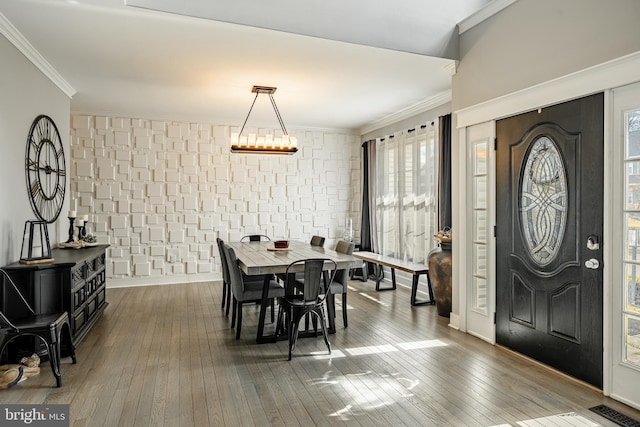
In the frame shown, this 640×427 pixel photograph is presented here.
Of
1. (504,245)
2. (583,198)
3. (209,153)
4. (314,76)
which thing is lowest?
(504,245)

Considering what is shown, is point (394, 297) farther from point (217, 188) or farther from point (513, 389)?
point (217, 188)

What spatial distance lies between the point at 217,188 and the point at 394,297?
3.52 metres

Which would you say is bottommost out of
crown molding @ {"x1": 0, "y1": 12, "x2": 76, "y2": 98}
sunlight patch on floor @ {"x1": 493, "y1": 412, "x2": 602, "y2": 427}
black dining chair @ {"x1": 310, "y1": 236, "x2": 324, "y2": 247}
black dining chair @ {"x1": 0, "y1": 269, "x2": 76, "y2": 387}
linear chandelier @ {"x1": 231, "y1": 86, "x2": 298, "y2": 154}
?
sunlight patch on floor @ {"x1": 493, "y1": 412, "x2": 602, "y2": 427}

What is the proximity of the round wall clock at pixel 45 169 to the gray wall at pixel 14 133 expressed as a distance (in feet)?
0.35

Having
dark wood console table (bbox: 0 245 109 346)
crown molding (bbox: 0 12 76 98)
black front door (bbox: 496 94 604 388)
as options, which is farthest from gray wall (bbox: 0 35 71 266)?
black front door (bbox: 496 94 604 388)

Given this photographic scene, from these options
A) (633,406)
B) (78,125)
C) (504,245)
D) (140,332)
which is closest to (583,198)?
(504,245)

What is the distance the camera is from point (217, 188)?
274 inches

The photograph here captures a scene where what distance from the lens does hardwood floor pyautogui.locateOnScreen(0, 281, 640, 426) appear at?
2473mm

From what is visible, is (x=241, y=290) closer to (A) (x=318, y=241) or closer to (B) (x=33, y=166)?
(A) (x=318, y=241)

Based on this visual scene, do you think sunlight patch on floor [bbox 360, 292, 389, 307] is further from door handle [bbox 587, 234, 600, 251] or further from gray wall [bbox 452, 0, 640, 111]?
door handle [bbox 587, 234, 600, 251]

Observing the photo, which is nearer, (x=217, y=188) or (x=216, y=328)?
(x=216, y=328)

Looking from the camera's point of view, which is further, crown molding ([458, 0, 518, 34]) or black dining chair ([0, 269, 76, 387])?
crown molding ([458, 0, 518, 34])

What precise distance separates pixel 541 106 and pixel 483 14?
1.19m

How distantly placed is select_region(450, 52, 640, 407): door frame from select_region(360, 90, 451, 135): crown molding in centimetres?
136
